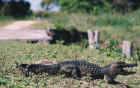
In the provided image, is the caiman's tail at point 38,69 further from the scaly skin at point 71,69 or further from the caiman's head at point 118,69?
the caiman's head at point 118,69

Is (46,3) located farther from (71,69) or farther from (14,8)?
(71,69)

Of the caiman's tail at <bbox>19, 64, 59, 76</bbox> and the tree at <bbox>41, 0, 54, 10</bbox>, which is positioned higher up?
the tree at <bbox>41, 0, 54, 10</bbox>

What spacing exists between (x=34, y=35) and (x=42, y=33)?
0.56 meters

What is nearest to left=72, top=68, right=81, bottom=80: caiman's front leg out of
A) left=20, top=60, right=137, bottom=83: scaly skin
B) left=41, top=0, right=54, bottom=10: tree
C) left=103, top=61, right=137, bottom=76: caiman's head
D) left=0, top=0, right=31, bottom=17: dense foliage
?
left=20, top=60, right=137, bottom=83: scaly skin

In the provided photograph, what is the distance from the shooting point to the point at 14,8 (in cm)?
3591

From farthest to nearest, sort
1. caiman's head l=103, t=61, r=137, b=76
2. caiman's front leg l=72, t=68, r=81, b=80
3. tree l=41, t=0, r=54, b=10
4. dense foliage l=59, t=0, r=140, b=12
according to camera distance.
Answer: tree l=41, t=0, r=54, b=10
dense foliage l=59, t=0, r=140, b=12
caiman's front leg l=72, t=68, r=81, b=80
caiman's head l=103, t=61, r=137, b=76

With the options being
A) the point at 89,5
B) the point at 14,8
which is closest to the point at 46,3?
the point at 14,8

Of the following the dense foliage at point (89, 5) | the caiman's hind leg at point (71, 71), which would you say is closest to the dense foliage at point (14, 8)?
the dense foliage at point (89, 5)

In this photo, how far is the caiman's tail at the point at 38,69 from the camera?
4895mm

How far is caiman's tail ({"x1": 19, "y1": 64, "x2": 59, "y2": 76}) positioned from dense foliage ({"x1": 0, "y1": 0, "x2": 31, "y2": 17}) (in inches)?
1215

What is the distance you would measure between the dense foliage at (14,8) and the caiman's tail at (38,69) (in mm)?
30866

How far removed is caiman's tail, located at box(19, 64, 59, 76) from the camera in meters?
4.89

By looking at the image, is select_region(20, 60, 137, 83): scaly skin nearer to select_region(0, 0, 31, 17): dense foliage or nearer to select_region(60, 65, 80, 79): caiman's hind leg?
select_region(60, 65, 80, 79): caiman's hind leg

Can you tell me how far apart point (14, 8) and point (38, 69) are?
32.4 m
